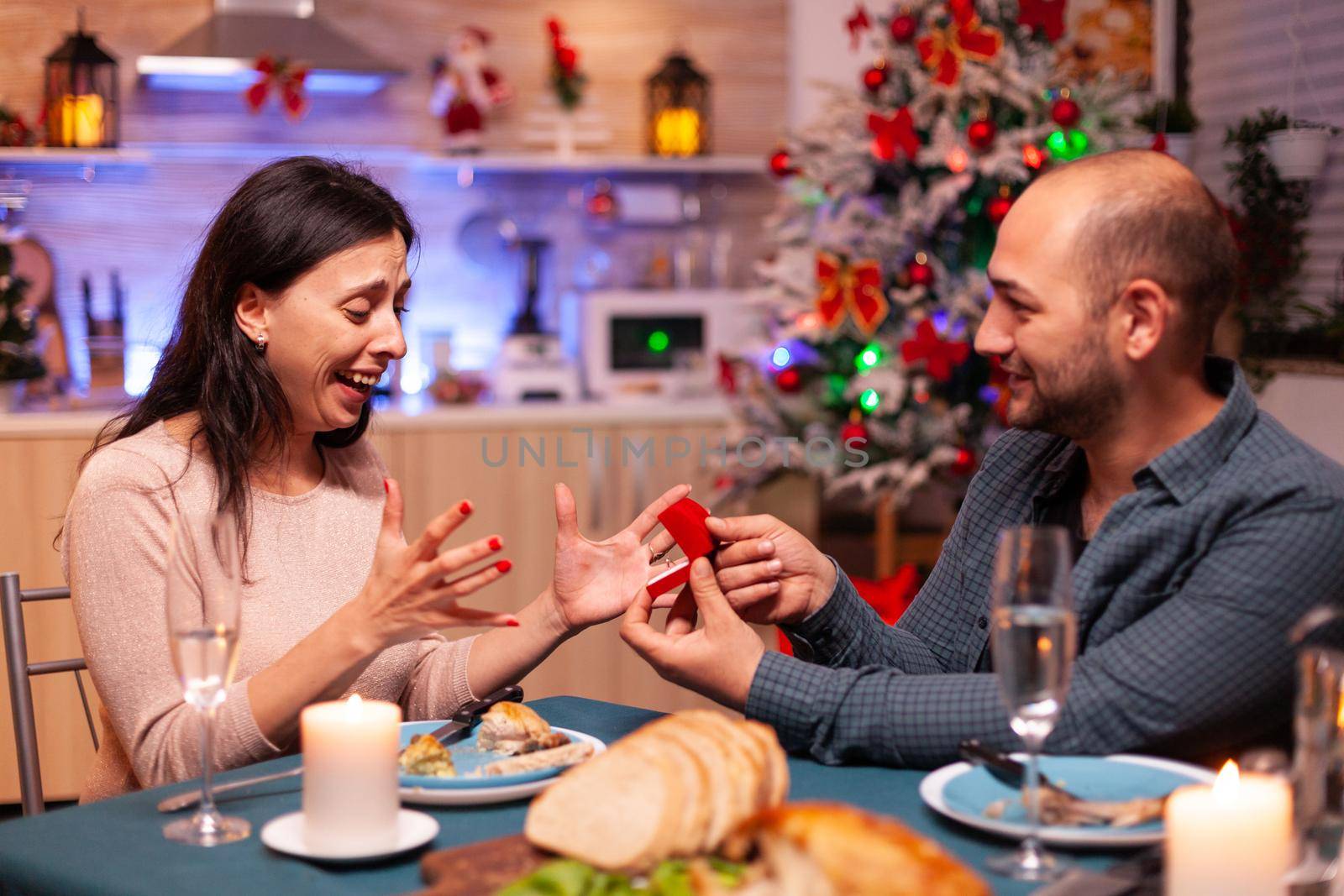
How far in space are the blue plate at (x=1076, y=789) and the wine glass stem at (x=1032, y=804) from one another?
22mm

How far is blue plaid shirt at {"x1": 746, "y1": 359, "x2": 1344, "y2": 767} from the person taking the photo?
133cm

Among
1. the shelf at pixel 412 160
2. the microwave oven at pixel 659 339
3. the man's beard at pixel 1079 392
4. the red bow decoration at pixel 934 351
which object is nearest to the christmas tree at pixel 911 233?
the red bow decoration at pixel 934 351

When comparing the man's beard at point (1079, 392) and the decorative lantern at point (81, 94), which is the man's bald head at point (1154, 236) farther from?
the decorative lantern at point (81, 94)

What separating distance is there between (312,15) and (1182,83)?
280 centimetres

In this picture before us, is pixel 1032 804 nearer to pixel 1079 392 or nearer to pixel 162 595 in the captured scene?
pixel 1079 392

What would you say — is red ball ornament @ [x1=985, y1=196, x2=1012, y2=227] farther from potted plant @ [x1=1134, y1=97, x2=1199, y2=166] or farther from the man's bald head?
the man's bald head

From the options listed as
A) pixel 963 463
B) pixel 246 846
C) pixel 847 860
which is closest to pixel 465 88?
pixel 963 463

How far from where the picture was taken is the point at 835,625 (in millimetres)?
1696

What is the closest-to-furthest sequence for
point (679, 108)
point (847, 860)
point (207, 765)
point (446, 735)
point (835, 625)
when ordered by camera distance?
1. point (847, 860)
2. point (207, 765)
3. point (446, 735)
4. point (835, 625)
5. point (679, 108)

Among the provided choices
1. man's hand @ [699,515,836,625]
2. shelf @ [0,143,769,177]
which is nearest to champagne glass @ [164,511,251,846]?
man's hand @ [699,515,836,625]

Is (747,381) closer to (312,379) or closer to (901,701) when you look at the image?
(312,379)

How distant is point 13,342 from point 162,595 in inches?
108

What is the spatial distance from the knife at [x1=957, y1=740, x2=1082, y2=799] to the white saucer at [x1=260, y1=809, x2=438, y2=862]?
1.59 feet

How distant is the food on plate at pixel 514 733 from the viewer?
135cm
